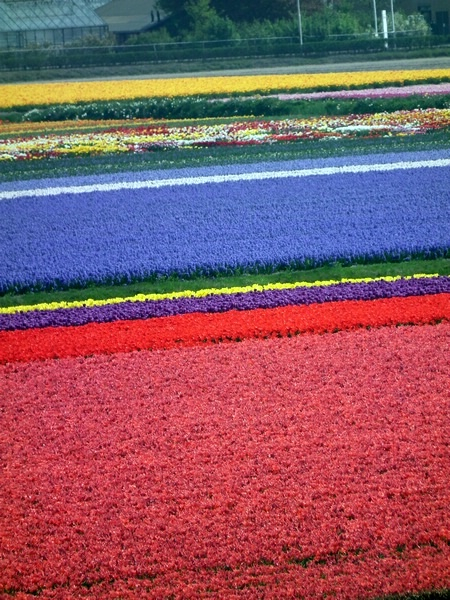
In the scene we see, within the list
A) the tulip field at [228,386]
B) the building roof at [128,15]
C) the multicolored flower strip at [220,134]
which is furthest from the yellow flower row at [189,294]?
the building roof at [128,15]

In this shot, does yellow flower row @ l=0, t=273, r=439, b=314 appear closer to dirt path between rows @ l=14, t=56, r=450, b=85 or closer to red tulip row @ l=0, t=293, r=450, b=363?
red tulip row @ l=0, t=293, r=450, b=363

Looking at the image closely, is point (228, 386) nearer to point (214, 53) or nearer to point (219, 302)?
point (219, 302)

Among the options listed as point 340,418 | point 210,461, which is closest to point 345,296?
point 340,418

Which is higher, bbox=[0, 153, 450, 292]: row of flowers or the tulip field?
bbox=[0, 153, 450, 292]: row of flowers

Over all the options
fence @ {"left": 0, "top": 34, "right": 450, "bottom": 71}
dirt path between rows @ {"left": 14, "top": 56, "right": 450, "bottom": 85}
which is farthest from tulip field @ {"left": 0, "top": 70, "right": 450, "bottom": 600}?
fence @ {"left": 0, "top": 34, "right": 450, "bottom": 71}

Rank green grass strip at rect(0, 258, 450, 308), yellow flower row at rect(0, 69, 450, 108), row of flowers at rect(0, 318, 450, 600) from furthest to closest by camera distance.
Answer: yellow flower row at rect(0, 69, 450, 108) < green grass strip at rect(0, 258, 450, 308) < row of flowers at rect(0, 318, 450, 600)

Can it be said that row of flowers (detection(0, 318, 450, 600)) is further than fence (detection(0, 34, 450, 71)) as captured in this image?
No

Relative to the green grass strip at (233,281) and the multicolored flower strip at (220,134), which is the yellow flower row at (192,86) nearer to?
the multicolored flower strip at (220,134)
